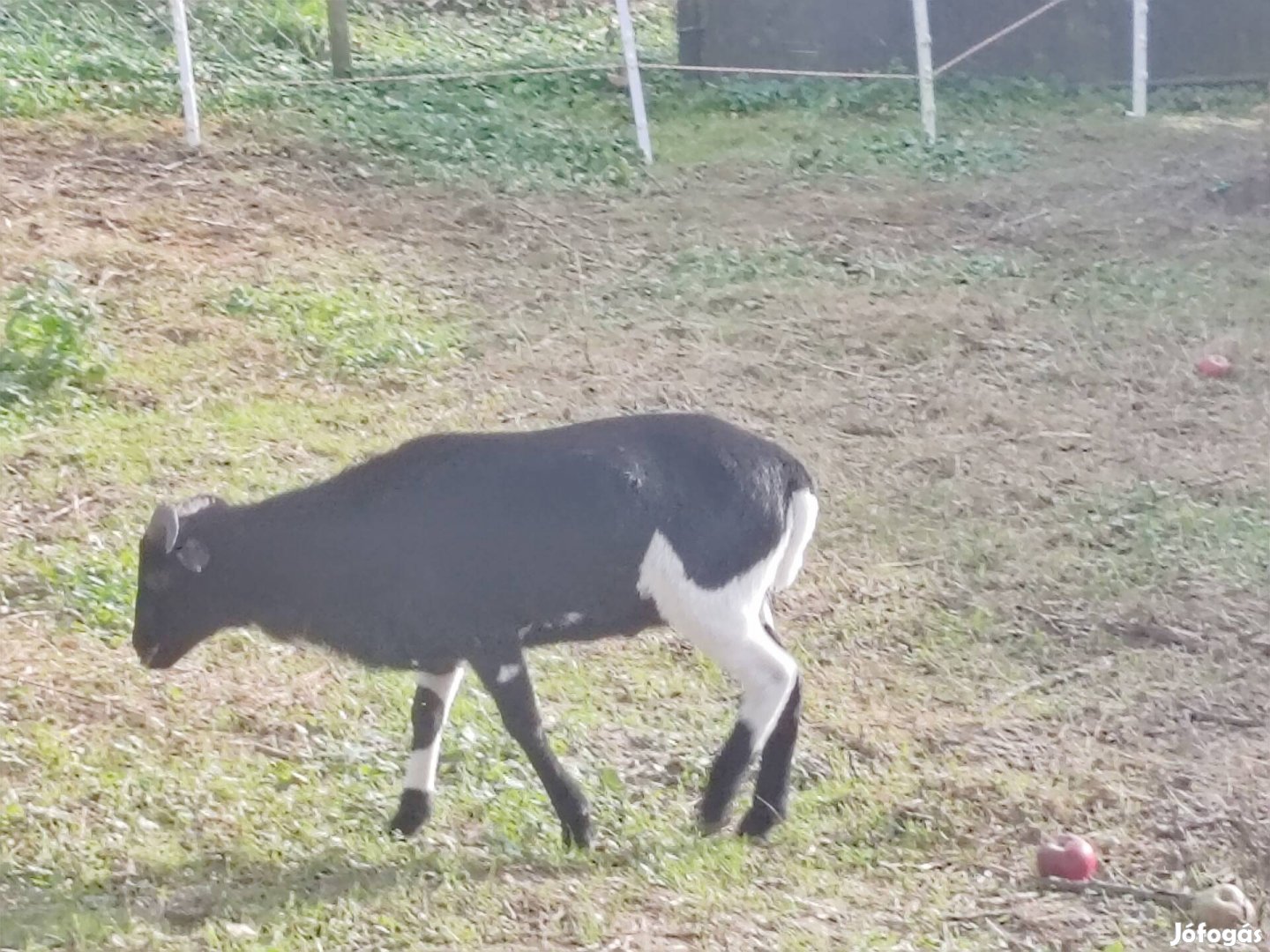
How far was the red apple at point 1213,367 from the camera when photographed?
8.40m

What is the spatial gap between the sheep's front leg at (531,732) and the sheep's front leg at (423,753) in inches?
6.7

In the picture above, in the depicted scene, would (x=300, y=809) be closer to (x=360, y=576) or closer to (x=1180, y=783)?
(x=360, y=576)

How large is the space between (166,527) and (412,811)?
2.99ft

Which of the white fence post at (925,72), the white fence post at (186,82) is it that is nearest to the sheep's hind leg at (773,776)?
the white fence post at (186,82)

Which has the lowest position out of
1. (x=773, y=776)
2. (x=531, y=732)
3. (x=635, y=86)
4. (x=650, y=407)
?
(x=650, y=407)

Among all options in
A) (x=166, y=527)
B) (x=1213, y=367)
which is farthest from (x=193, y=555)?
(x=1213, y=367)

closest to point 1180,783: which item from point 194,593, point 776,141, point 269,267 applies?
point 194,593

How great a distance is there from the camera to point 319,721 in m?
4.92

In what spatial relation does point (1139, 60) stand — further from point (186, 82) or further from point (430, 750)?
point (430, 750)

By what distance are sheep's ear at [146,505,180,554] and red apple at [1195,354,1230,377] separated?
567 cm

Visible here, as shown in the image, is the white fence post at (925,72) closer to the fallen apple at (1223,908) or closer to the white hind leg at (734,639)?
the white hind leg at (734,639)

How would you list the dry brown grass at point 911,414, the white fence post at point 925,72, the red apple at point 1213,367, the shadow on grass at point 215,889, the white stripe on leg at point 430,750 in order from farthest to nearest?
the white fence post at point 925,72 < the red apple at point 1213,367 < the dry brown grass at point 911,414 < the white stripe on leg at point 430,750 < the shadow on grass at point 215,889

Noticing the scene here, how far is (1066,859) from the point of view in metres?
4.21

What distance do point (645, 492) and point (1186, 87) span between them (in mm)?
11315
